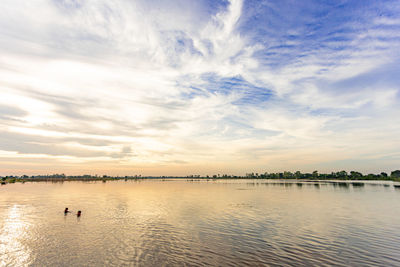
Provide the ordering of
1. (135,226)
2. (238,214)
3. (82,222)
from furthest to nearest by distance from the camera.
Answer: (238,214) < (82,222) < (135,226)

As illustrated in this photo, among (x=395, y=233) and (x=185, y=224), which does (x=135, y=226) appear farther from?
(x=395, y=233)

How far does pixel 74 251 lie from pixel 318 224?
141 feet

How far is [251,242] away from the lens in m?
29.6

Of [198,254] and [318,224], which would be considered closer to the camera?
[198,254]

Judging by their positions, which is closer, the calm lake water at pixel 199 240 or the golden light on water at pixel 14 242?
the calm lake water at pixel 199 240

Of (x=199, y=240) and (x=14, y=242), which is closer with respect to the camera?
(x=14, y=242)

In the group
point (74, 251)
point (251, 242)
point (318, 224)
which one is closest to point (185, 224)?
point (251, 242)

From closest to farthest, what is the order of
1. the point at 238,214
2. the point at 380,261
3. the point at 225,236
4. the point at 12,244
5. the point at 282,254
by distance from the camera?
the point at 380,261 → the point at 282,254 → the point at 12,244 → the point at 225,236 → the point at 238,214

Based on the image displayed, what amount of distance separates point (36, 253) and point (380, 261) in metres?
42.0

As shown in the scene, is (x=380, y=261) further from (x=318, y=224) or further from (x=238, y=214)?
(x=238, y=214)

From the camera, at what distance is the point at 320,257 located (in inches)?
946

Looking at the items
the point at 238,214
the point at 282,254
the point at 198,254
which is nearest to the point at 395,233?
the point at 282,254

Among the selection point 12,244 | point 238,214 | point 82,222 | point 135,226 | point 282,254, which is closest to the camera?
point 282,254

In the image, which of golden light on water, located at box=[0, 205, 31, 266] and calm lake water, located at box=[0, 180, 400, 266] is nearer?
calm lake water, located at box=[0, 180, 400, 266]
